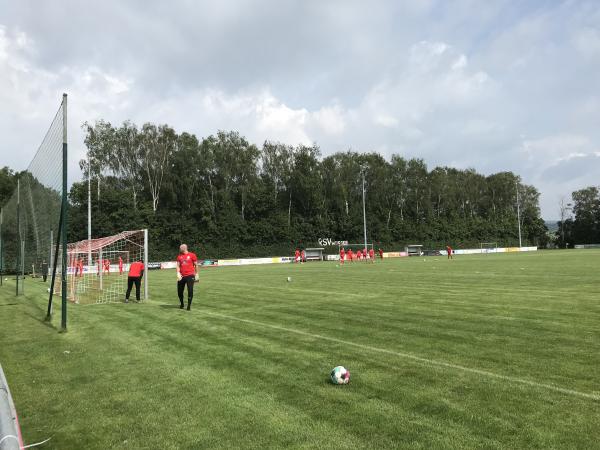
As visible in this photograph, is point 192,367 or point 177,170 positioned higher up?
point 177,170

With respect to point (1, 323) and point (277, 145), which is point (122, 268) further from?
point (277, 145)

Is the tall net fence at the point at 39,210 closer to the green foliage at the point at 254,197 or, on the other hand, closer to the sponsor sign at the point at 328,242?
the green foliage at the point at 254,197

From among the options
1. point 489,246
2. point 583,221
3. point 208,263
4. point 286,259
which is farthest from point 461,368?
point 583,221

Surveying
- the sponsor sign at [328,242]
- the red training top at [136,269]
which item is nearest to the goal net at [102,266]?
the red training top at [136,269]

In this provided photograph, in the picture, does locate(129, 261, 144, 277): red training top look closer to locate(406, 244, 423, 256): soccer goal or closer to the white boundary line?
the white boundary line

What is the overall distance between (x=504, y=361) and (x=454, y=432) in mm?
2773

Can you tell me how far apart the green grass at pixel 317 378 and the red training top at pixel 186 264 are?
1.81 metres

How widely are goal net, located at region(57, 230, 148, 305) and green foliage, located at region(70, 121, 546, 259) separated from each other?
1228 inches

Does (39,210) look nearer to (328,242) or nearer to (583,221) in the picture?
(328,242)

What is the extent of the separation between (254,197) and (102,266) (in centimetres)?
4635

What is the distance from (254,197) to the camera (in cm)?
7088

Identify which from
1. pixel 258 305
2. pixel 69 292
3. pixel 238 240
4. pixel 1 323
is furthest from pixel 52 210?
pixel 238 240

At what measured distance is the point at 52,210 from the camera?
15.8 meters

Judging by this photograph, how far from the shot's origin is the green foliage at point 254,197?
60625mm
